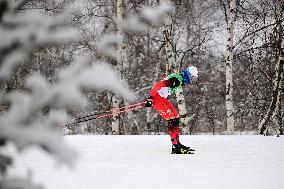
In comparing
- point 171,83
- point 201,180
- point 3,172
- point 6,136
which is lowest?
point 201,180

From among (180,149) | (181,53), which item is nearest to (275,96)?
(180,149)

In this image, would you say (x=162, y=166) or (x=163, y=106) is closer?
(x=162, y=166)

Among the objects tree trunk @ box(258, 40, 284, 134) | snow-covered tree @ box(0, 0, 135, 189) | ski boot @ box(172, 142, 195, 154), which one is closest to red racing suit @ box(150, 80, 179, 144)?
ski boot @ box(172, 142, 195, 154)

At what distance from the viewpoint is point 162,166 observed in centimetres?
556

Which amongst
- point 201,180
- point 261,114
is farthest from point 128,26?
point 201,180

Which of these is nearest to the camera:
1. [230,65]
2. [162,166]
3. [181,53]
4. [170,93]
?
[162,166]

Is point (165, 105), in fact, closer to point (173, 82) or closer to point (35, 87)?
point (173, 82)

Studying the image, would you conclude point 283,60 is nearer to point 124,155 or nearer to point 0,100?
point 124,155

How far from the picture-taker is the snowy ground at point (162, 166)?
14.2 feet

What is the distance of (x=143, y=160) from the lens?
610 centimetres

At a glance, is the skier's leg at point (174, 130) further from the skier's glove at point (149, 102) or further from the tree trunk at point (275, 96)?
the tree trunk at point (275, 96)

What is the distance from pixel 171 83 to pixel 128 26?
399 inches

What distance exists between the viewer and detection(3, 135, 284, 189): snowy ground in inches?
170

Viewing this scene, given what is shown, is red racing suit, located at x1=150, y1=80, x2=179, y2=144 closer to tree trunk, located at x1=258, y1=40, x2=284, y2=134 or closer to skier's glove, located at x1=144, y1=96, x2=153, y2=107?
skier's glove, located at x1=144, y1=96, x2=153, y2=107
